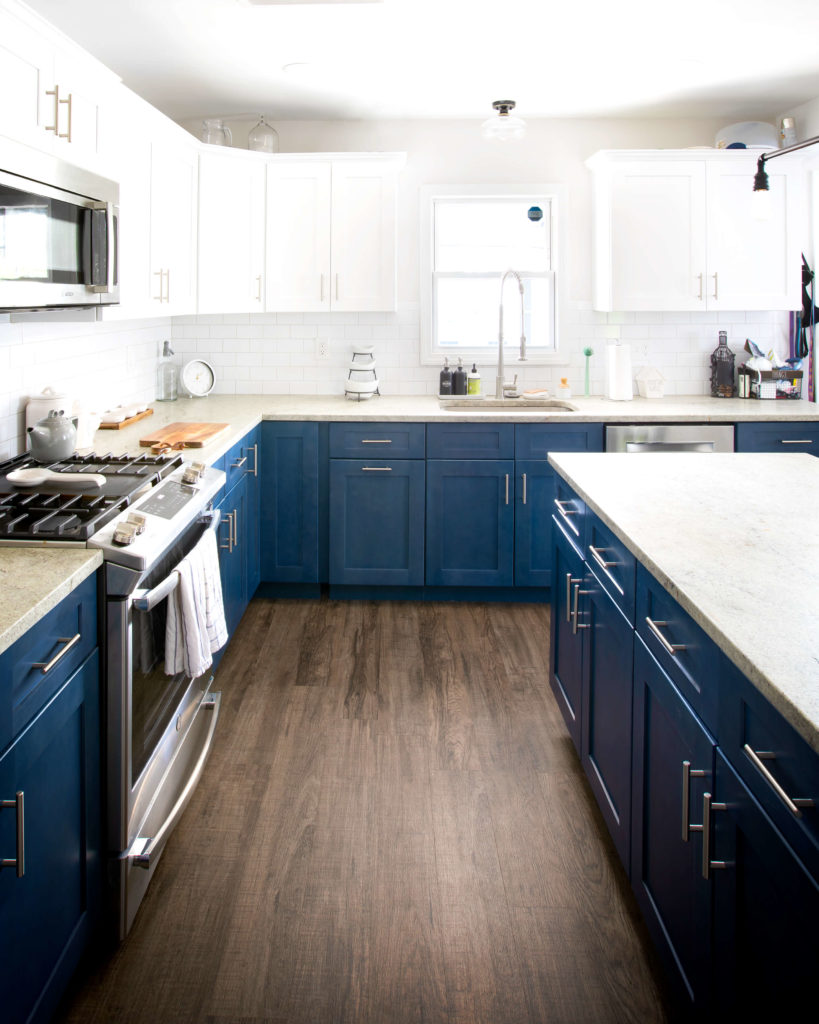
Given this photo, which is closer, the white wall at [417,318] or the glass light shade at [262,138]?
the glass light shade at [262,138]

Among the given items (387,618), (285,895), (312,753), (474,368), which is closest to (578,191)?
(474,368)

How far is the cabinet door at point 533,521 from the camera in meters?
4.54

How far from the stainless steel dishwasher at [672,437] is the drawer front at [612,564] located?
1980mm

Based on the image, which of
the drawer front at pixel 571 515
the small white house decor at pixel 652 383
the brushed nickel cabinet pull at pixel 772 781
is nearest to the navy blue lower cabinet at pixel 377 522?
the small white house decor at pixel 652 383

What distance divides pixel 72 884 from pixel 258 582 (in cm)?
282

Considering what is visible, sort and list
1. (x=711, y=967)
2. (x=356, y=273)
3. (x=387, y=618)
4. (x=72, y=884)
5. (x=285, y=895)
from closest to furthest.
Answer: (x=711, y=967) < (x=72, y=884) < (x=285, y=895) < (x=387, y=618) < (x=356, y=273)

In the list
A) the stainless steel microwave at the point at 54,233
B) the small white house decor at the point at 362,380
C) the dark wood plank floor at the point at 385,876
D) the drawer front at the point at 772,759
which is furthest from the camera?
the small white house decor at the point at 362,380

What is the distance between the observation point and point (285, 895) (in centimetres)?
225

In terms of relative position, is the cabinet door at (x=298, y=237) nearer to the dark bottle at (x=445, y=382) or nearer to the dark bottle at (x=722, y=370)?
the dark bottle at (x=445, y=382)

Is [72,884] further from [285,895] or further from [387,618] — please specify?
[387,618]

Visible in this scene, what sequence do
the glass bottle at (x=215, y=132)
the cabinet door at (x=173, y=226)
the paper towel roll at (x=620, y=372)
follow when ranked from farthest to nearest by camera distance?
the paper towel roll at (x=620, y=372), the glass bottle at (x=215, y=132), the cabinet door at (x=173, y=226)

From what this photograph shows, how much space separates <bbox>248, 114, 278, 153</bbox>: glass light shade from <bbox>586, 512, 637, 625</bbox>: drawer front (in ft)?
10.3

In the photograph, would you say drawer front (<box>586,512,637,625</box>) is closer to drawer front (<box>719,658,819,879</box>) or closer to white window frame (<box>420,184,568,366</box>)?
drawer front (<box>719,658,819,879</box>)

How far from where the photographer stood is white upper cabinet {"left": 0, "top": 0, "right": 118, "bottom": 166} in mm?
2406
